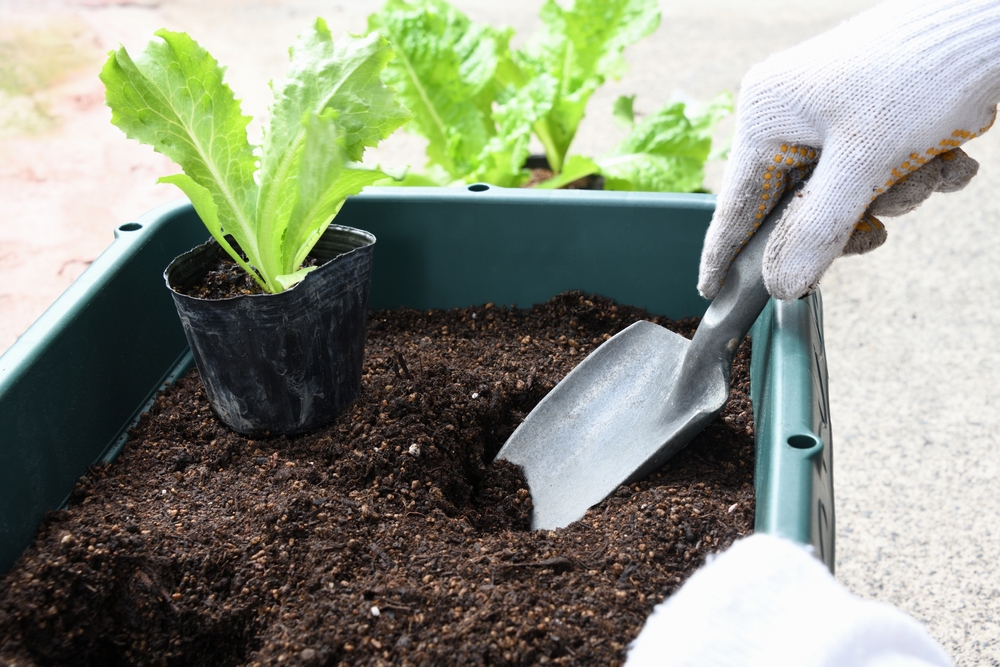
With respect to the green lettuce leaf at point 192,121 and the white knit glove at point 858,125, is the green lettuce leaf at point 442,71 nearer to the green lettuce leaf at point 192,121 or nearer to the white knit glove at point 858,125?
the green lettuce leaf at point 192,121

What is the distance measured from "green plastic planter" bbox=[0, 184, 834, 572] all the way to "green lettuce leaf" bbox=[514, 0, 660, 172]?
521mm

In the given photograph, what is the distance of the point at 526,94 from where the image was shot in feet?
4.81

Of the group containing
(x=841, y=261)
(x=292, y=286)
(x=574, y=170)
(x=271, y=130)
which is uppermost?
(x=271, y=130)

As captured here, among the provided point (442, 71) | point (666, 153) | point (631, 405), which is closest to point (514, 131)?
point (442, 71)

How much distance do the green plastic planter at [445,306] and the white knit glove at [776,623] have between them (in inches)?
1.8

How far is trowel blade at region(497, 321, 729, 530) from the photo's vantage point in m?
0.89

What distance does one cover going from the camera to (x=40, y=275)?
6.48 ft

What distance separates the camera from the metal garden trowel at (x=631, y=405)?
2.90ft

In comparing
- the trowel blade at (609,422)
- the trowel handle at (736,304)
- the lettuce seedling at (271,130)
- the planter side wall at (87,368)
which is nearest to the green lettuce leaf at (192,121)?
the lettuce seedling at (271,130)

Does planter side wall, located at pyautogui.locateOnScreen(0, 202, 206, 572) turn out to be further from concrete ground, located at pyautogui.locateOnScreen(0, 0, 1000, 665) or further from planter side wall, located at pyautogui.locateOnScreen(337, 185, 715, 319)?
concrete ground, located at pyautogui.locateOnScreen(0, 0, 1000, 665)

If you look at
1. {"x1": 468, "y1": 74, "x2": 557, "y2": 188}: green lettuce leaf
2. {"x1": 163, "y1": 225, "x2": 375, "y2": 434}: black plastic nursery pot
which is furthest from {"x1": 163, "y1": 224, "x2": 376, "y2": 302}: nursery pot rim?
{"x1": 468, "y1": 74, "x2": 557, "y2": 188}: green lettuce leaf

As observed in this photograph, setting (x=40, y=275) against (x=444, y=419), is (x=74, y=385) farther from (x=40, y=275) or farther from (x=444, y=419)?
(x=40, y=275)

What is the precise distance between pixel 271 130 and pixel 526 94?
27.4 inches

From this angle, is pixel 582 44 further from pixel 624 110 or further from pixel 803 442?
pixel 803 442
